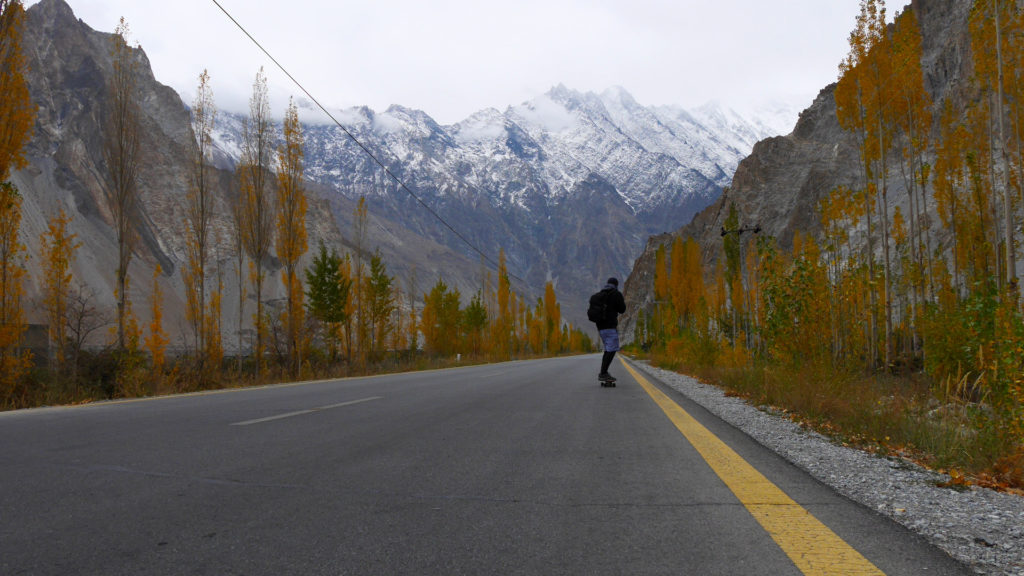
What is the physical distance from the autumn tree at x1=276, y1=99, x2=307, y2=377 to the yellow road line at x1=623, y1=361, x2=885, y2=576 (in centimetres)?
1967

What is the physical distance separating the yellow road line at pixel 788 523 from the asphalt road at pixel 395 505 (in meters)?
0.04

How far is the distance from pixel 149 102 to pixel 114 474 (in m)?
116

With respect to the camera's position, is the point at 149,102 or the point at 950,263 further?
the point at 149,102

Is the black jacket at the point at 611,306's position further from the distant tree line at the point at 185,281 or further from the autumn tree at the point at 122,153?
the autumn tree at the point at 122,153

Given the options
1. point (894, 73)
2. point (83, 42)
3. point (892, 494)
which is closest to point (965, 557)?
point (892, 494)

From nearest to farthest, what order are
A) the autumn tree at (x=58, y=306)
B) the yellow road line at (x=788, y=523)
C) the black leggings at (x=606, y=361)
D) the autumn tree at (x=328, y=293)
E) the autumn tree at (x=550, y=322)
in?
the yellow road line at (x=788, y=523) → the black leggings at (x=606, y=361) → the autumn tree at (x=58, y=306) → the autumn tree at (x=328, y=293) → the autumn tree at (x=550, y=322)

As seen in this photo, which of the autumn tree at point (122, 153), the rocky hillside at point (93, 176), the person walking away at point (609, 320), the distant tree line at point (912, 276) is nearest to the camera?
the distant tree line at point (912, 276)

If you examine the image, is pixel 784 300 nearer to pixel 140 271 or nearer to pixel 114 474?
pixel 114 474

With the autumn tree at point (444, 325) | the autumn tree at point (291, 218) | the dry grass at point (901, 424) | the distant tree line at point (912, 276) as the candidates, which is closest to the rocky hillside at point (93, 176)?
the autumn tree at point (444, 325)

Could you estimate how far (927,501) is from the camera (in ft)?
9.62

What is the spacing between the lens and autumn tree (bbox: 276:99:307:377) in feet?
71.0

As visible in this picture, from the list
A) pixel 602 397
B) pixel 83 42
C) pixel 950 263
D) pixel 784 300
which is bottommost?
pixel 602 397

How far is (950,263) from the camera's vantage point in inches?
1505

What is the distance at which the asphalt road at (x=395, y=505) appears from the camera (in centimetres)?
217
